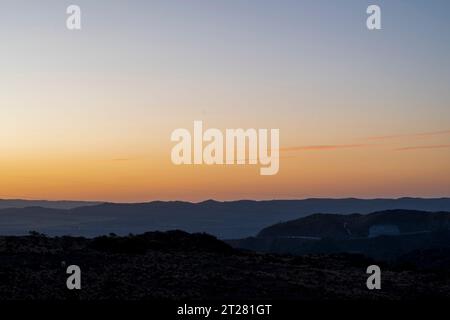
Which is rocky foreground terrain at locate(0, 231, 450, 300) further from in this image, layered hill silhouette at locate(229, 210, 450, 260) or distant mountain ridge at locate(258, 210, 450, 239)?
distant mountain ridge at locate(258, 210, 450, 239)

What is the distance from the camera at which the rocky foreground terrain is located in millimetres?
24328

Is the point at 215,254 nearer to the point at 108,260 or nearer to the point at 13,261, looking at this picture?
the point at 108,260

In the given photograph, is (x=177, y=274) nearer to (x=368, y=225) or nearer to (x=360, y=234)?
(x=360, y=234)

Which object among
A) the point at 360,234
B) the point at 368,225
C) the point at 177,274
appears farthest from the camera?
the point at 368,225

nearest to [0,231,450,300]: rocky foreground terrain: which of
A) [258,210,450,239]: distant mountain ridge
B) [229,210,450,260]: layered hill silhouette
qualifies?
[229,210,450,260]: layered hill silhouette

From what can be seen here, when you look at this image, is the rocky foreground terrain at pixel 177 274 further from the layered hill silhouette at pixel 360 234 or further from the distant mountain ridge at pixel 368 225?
the distant mountain ridge at pixel 368 225

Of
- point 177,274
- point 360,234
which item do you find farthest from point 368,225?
point 177,274

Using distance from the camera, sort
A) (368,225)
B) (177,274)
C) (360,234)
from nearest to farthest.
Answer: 1. (177,274)
2. (360,234)
3. (368,225)

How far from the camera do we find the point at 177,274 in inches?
1083

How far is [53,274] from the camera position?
2589cm

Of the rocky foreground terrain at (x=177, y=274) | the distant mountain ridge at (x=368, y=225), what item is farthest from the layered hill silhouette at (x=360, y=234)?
the rocky foreground terrain at (x=177, y=274)

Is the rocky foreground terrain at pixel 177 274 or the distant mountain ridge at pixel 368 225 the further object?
the distant mountain ridge at pixel 368 225

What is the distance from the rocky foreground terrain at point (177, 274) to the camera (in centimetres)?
2433
